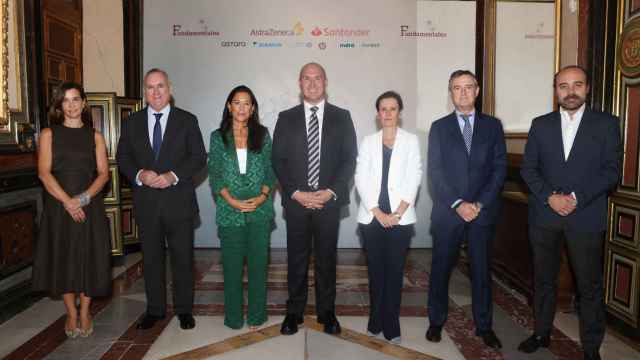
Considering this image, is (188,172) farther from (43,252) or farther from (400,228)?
Answer: (400,228)

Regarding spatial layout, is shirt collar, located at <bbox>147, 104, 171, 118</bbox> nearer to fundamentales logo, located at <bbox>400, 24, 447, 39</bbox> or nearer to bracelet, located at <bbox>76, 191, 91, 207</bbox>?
bracelet, located at <bbox>76, 191, 91, 207</bbox>

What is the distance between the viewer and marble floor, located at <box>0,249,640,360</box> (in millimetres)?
2943

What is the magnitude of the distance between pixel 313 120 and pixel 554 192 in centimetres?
148

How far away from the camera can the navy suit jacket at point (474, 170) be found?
2.97 m

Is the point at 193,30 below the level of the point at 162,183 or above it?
above

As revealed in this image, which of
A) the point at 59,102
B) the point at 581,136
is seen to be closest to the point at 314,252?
the point at 581,136

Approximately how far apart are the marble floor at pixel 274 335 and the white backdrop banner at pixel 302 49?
2.27m

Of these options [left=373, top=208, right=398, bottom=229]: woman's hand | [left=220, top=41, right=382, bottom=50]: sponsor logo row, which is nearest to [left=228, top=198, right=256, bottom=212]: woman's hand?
[left=373, top=208, right=398, bottom=229]: woman's hand

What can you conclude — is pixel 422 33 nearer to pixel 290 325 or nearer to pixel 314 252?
pixel 314 252

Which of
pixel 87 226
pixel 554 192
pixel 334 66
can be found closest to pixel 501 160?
pixel 554 192

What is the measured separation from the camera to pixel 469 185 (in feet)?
9.81

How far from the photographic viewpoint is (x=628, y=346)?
3049mm

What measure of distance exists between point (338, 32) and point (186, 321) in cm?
381

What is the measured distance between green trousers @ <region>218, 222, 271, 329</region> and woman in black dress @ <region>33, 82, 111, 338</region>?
0.77 meters
